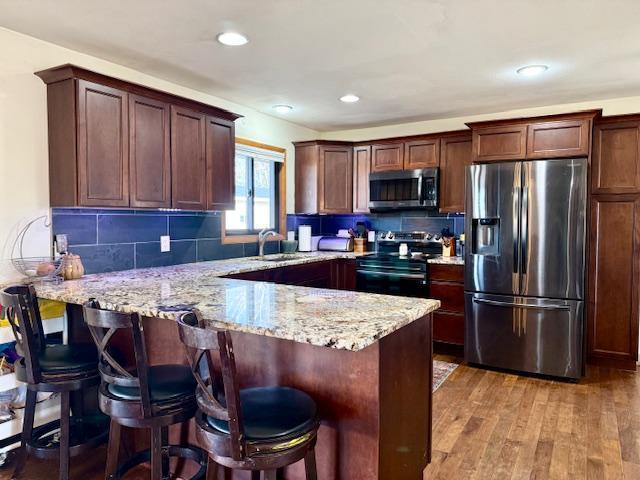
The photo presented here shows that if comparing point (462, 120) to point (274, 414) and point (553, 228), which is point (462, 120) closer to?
point (553, 228)

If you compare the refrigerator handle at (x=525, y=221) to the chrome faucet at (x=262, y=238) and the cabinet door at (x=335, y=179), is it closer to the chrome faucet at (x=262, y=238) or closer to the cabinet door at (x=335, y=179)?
the cabinet door at (x=335, y=179)

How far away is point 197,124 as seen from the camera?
334 centimetres

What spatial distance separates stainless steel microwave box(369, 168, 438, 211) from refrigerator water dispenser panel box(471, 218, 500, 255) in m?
0.79

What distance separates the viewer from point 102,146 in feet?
8.95

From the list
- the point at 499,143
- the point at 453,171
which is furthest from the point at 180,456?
the point at 453,171

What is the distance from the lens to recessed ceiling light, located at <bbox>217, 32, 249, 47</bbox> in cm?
259

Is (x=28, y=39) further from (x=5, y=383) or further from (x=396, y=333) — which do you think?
(x=396, y=333)

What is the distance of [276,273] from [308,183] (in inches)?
61.2

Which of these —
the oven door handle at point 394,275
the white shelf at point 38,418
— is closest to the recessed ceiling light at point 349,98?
the oven door handle at point 394,275

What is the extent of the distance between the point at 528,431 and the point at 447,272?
1.72 meters

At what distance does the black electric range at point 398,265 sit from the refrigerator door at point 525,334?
542 millimetres

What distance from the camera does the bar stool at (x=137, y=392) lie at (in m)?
1.64

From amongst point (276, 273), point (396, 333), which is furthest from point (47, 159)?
point (396, 333)

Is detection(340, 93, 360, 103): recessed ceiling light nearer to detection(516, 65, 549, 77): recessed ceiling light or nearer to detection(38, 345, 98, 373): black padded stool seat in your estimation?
detection(516, 65, 549, 77): recessed ceiling light
